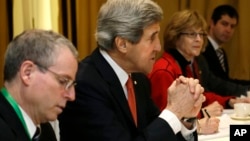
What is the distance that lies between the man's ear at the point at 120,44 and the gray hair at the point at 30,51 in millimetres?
364

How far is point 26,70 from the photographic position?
48.6 inches

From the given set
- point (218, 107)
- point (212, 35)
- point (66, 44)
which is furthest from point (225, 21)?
point (66, 44)

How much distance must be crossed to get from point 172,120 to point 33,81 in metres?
0.53

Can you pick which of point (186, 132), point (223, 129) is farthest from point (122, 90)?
point (223, 129)

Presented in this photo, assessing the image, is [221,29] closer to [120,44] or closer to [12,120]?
[120,44]

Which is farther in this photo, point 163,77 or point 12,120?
point 163,77

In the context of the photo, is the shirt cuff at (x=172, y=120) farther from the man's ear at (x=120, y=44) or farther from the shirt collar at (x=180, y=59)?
the shirt collar at (x=180, y=59)

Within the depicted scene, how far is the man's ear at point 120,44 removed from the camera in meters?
1.62

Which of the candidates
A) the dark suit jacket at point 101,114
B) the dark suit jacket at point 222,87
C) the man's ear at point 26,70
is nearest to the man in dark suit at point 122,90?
the dark suit jacket at point 101,114

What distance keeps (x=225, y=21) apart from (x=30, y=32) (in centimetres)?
275

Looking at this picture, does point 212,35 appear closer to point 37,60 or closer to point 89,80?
point 89,80

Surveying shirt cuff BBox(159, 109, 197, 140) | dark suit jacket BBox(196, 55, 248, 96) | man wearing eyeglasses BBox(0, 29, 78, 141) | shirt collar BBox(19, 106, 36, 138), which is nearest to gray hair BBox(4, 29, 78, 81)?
man wearing eyeglasses BBox(0, 29, 78, 141)

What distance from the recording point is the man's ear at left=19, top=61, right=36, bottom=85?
123cm

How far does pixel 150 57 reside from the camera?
1.68 m
